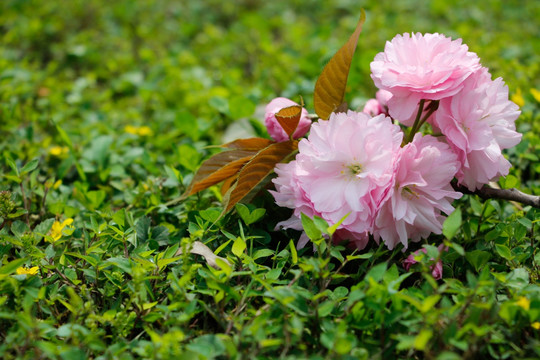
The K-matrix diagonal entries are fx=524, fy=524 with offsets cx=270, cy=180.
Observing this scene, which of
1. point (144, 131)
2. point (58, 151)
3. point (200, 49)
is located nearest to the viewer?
point (58, 151)

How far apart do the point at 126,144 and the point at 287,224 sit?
1.33 metres

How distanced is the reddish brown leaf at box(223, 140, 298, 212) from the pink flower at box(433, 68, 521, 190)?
473mm

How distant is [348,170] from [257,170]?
31 cm

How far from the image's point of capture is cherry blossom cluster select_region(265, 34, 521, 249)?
142 centimetres

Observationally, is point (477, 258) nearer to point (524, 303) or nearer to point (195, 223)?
point (524, 303)

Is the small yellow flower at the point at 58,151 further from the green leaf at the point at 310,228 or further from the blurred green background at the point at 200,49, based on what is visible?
the green leaf at the point at 310,228

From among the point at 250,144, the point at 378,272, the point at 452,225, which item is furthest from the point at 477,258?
the point at 250,144

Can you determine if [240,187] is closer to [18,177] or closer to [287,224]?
[287,224]

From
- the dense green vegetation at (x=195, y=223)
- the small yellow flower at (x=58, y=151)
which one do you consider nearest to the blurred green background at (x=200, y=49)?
the dense green vegetation at (x=195, y=223)

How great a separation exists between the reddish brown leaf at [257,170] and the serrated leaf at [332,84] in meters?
0.16

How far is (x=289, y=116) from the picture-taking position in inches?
63.4

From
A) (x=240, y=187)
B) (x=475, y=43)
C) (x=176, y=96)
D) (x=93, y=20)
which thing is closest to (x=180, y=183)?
(x=240, y=187)

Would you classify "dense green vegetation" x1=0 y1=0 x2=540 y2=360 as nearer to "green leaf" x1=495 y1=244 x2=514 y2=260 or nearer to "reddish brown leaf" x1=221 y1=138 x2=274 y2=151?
"green leaf" x1=495 y1=244 x2=514 y2=260

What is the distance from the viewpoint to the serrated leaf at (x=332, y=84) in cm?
167
